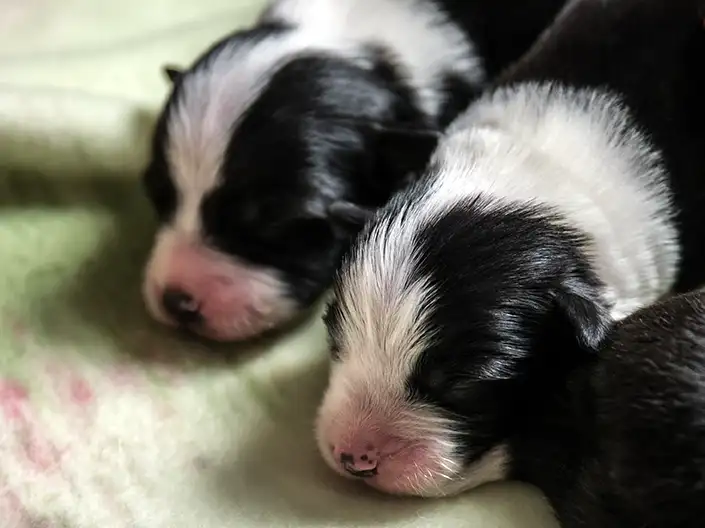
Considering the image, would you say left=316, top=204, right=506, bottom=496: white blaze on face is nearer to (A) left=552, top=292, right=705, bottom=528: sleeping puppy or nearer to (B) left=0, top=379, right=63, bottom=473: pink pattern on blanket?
(A) left=552, top=292, right=705, bottom=528: sleeping puppy

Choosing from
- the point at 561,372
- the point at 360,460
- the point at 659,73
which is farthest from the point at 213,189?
the point at 659,73

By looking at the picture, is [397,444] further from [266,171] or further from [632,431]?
[266,171]

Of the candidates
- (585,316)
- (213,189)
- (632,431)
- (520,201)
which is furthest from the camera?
(213,189)

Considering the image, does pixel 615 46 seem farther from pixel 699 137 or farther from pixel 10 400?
pixel 10 400

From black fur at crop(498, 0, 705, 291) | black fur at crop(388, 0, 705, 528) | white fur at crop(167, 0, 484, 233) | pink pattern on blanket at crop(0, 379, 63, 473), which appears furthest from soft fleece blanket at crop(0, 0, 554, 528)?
black fur at crop(498, 0, 705, 291)

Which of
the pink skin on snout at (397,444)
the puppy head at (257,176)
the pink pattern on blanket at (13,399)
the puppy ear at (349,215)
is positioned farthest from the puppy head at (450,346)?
the pink pattern on blanket at (13,399)

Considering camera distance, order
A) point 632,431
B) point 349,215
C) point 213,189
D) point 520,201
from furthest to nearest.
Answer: point 213,189
point 349,215
point 520,201
point 632,431
